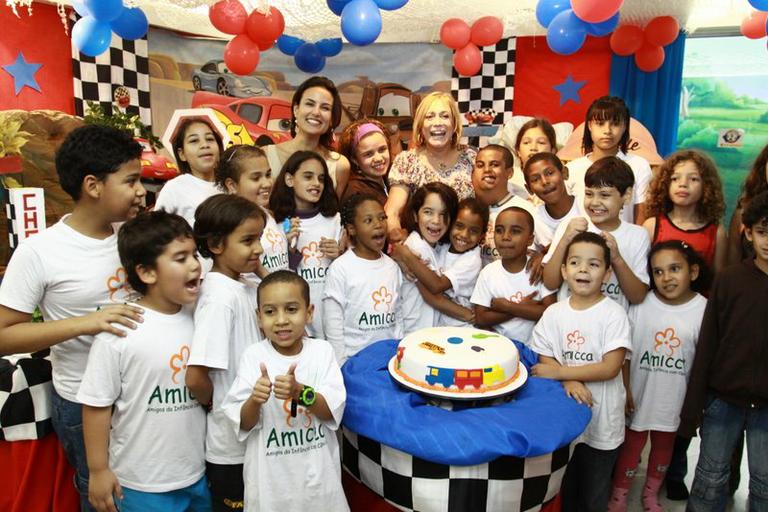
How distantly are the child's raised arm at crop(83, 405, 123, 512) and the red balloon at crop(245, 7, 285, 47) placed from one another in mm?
3248

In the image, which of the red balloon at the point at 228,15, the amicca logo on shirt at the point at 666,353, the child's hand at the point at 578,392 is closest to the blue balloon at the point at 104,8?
the red balloon at the point at 228,15

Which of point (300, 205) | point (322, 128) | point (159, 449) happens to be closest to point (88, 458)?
point (159, 449)

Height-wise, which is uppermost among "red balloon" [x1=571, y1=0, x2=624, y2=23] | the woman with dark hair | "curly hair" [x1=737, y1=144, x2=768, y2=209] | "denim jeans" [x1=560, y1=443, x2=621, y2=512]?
"red balloon" [x1=571, y1=0, x2=624, y2=23]

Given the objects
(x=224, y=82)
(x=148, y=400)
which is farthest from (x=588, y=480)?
(x=224, y=82)

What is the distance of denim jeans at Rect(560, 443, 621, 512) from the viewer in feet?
7.04

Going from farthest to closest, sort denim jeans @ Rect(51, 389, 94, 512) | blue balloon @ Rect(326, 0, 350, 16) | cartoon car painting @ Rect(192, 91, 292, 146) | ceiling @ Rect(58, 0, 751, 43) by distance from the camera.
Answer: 1. cartoon car painting @ Rect(192, 91, 292, 146)
2. ceiling @ Rect(58, 0, 751, 43)
3. blue balloon @ Rect(326, 0, 350, 16)
4. denim jeans @ Rect(51, 389, 94, 512)

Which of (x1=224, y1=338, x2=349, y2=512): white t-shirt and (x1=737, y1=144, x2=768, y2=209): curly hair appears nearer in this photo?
(x1=224, y1=338, x2=349, y2=512): white t-shirt

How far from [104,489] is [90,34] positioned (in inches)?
127

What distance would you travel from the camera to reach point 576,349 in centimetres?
213

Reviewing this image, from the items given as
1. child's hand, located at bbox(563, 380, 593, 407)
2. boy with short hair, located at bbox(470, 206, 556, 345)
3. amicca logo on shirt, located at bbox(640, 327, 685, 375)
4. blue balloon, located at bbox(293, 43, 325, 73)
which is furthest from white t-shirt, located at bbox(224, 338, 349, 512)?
blue balloon, located at bbox(293, 43, 325, 73)

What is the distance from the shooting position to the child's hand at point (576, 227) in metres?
2.24

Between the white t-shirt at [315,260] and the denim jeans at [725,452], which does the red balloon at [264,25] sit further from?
the denim jeans at [725,452]

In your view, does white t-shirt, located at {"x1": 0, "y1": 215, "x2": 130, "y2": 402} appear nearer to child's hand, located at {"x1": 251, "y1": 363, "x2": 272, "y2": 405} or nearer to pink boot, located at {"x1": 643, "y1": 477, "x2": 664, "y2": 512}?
child's hand, located at {"x1": 251, "y1": 363, "x2": 272, "y2": 405}

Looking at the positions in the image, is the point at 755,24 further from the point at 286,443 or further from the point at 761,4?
the point at 286,443
